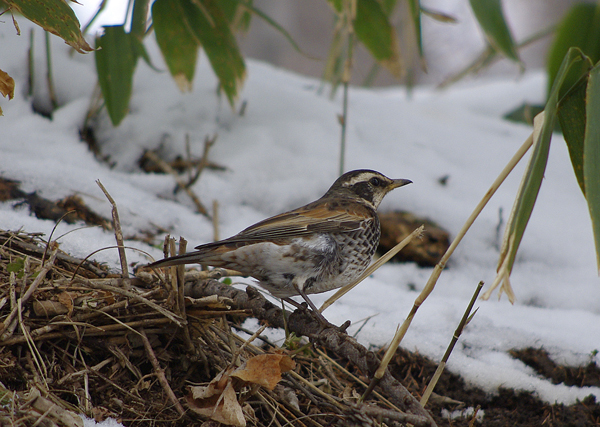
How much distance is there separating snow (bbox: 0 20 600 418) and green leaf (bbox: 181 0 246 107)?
0.69m

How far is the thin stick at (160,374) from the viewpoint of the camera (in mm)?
2084

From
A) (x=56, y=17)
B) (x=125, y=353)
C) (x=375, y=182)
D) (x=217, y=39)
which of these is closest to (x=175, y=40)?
(x=217, y=39)

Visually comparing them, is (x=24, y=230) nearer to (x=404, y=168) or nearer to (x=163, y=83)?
(x=163, y=83)

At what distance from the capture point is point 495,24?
4109 millimetres

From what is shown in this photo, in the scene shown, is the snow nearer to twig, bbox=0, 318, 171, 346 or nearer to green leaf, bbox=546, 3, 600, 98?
twig, bbox=0, 318, 171, 346

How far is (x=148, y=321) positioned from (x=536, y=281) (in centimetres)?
313

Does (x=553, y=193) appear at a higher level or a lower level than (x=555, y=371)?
higher

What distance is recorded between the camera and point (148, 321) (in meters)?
2.32

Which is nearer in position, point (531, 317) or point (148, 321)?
point (148, 321)

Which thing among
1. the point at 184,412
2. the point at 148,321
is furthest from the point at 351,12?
the point at 184,412

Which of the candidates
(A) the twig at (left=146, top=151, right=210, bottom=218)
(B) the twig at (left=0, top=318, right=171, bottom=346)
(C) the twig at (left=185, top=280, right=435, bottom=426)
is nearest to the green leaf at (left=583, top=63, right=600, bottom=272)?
(C) the twig at (left=185, top=280, right=435, bottom=426)

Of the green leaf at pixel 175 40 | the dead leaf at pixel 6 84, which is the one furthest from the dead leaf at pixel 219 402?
the green leaf at pixel 175 40

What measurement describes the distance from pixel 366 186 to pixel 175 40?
2062 mm

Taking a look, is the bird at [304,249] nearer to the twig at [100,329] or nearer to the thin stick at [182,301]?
the thin stick at [182,301]
